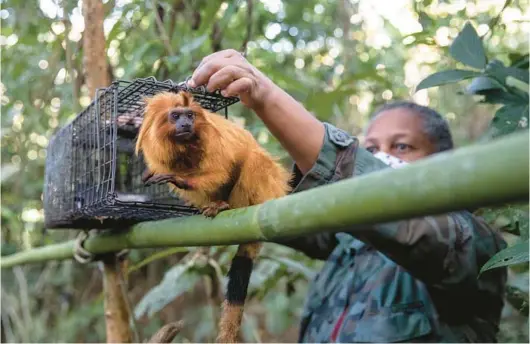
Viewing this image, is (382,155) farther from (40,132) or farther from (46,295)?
(46,295)

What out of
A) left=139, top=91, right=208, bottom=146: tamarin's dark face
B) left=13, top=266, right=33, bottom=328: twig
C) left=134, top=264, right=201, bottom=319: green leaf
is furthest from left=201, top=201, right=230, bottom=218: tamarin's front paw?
left=13, top=266, right=33, bottom=328: twig

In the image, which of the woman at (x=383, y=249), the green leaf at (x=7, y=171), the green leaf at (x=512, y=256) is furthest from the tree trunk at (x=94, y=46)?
the green leaf at (x=7, y=171)

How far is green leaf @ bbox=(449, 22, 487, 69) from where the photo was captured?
151cm

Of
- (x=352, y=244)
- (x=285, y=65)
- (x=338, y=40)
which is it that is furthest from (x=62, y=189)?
(x=338, y=40)

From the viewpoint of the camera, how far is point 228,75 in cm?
102

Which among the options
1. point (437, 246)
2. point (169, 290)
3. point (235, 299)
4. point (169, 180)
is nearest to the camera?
point (169, 180)

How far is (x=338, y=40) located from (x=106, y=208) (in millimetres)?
2448

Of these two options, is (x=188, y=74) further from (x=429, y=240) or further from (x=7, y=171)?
(x=7, y=171)

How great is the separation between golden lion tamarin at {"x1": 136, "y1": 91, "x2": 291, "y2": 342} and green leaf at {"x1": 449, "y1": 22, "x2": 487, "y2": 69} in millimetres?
584

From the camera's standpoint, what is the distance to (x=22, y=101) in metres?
2.74

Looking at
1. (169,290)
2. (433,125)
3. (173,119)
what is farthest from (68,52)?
(433,125)

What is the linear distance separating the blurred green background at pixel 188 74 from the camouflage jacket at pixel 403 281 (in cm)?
11

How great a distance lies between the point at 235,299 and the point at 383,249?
14.0 inches

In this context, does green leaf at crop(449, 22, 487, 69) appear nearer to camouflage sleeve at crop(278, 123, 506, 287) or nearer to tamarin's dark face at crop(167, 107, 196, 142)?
camouflage sleeve at crop(278, 123, 506, 287)
